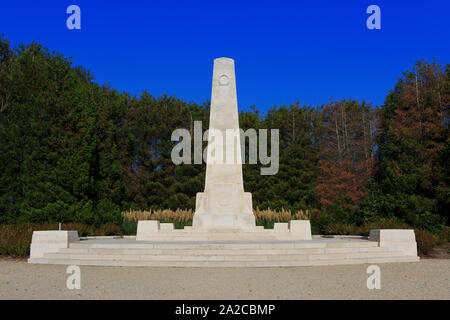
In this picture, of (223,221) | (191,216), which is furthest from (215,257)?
(191,216)

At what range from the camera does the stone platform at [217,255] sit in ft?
43.4

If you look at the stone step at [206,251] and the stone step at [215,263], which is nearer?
the stone step at [215,263]

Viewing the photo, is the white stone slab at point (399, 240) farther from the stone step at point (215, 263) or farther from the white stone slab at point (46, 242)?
the white stone slab at point (46, 242)

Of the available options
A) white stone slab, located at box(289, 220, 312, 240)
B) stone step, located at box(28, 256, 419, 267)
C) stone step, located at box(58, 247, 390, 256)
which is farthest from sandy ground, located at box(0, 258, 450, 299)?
white stone slab, located at box(289, 220, 312, 240)

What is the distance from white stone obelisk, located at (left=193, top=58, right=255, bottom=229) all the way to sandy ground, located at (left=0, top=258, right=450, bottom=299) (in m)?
9.01

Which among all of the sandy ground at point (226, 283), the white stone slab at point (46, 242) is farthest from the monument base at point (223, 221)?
the sandy ground at point (226, 283)

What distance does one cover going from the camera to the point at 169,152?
44562 mm

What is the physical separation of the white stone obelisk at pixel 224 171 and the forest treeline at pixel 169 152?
9.18 m

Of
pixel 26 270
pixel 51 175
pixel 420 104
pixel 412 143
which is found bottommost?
pixel 26 270

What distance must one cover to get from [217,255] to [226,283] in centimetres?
353
